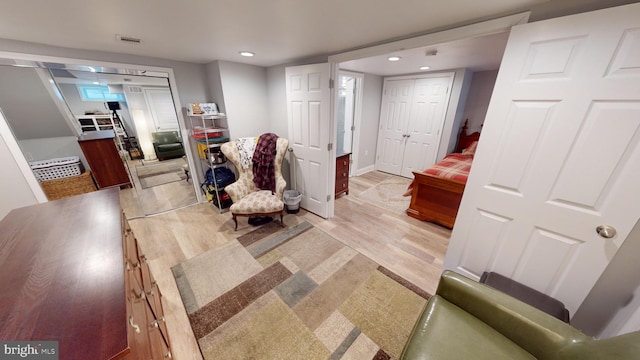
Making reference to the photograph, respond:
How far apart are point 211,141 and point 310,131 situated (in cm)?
143

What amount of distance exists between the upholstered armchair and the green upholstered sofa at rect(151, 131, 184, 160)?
46.4 inches

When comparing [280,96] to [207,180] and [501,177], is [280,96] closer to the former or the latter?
[207,180]

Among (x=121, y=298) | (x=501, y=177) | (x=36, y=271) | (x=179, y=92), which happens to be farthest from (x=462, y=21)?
(x=179, y=92)

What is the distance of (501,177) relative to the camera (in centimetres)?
130

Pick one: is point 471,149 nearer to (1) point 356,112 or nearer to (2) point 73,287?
(1) point 356,112

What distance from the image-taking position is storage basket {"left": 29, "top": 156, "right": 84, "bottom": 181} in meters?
2.11

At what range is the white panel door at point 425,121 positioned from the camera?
3.65m

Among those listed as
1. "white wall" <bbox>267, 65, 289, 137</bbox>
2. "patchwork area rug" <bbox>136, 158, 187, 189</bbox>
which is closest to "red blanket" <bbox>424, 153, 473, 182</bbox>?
"white wall" <bbox>267, 65, 289, 137</bbox>

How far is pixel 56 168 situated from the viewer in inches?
89.0

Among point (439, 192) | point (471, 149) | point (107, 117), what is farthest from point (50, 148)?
point (471, 149)

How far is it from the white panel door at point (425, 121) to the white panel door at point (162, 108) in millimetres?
4005

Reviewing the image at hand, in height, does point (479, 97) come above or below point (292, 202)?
above

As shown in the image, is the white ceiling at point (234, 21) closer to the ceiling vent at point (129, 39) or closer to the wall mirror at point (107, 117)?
the ceiling vent at point (129, 39)

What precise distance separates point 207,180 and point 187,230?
0.80 meters
